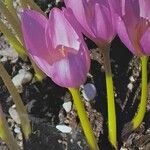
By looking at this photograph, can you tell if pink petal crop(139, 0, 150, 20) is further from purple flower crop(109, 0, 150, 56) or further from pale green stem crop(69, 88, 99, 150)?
pale green stem crop(69, 88, 99, 150)

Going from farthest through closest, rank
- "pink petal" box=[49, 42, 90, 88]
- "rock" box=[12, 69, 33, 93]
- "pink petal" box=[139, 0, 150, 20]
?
"rock" box=[12, 69, 33, 93] < "pink petal" box=[139, 0, 150, 20] < "pink petal" box=[49, 42, 90, 88]

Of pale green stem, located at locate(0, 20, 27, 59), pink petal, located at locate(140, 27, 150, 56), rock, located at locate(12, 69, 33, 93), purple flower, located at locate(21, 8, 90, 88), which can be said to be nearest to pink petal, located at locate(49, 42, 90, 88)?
purple flower, located at locate(21, 8, 90, 88)

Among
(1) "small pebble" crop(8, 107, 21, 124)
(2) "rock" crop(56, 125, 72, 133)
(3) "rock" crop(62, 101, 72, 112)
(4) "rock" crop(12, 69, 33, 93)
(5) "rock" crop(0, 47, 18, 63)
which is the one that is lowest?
(2) "rock" crop(56, 125, 72, 133)

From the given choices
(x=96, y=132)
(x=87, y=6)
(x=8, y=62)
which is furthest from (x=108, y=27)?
(x=8, y=62)

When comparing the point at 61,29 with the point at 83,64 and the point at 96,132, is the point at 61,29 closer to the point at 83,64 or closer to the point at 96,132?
the point at 83,64

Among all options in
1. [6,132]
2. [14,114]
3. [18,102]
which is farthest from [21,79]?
[6,132]

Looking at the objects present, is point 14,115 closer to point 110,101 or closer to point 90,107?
point 90,107
